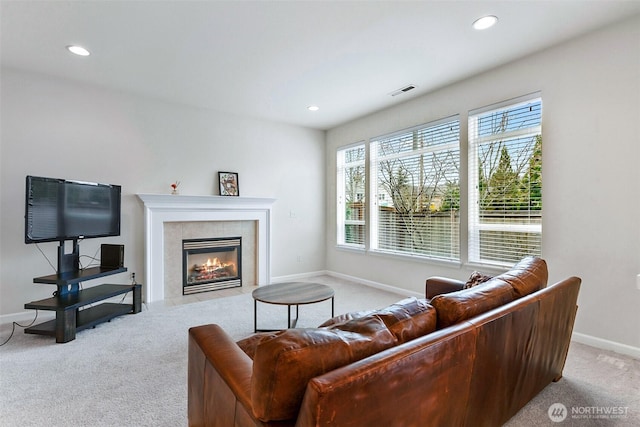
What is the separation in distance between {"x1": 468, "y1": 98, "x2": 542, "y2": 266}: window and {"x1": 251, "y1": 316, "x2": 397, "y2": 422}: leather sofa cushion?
9.68ft

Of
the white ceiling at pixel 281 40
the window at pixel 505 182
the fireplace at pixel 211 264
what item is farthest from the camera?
the fireplace at pixel 211 264

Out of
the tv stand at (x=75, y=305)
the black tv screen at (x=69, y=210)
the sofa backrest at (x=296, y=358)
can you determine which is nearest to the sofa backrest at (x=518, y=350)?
the sofa backrest at (x=296, y=358)

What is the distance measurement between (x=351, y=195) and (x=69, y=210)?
3.88 metres

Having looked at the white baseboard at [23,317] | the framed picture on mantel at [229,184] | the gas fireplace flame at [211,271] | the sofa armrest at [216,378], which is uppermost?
the framed picture on mantel at [229,184]

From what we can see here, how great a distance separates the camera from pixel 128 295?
13.4 feet

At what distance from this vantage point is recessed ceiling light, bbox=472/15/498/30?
2.48m

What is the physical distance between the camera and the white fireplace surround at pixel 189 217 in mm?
4090

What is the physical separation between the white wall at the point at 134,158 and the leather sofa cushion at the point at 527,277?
3925 mm

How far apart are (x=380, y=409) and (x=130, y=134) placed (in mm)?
4386

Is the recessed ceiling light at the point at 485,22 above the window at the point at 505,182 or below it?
above

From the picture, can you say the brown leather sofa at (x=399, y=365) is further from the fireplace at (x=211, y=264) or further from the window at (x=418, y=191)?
the fireplace at (x=211, y=264)

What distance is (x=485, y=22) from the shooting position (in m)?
2.53

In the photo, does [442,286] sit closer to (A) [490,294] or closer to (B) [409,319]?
(A) [490,294]

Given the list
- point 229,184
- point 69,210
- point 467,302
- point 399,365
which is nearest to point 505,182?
point 467,302
